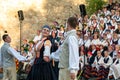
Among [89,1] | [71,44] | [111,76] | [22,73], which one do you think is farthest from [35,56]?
[89,1]

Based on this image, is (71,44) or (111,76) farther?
(111,76)

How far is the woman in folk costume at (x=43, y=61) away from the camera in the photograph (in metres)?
7.88

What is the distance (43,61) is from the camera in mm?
8141

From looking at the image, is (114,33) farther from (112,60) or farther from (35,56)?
(35,56)

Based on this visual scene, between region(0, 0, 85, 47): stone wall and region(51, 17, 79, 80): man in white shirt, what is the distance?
13908 mm

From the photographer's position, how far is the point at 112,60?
1204cm

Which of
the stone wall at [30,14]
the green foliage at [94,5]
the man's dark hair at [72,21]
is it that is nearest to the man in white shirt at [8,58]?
the man's dark hair at [72,21]

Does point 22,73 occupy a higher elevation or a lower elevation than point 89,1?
lower

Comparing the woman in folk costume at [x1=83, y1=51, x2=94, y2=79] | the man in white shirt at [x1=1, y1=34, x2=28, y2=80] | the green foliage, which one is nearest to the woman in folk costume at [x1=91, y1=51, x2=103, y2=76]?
the woman in folk costume at [x1=83, y1=51, x2=94, y2=79]

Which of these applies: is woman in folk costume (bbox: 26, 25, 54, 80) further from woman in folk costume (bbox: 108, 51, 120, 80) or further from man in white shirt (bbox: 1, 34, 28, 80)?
woman in folk costume (bbox: 108, 51, 120, 80)

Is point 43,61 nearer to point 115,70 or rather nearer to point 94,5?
point 115,70

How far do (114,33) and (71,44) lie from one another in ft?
25.0

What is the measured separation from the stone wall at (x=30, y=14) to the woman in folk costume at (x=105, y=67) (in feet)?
29.4

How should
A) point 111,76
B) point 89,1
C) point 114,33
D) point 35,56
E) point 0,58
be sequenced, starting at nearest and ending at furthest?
1. point 35,56
2. point 0,58
3. point 111,76
4. point 114,33
5. point 89,1
